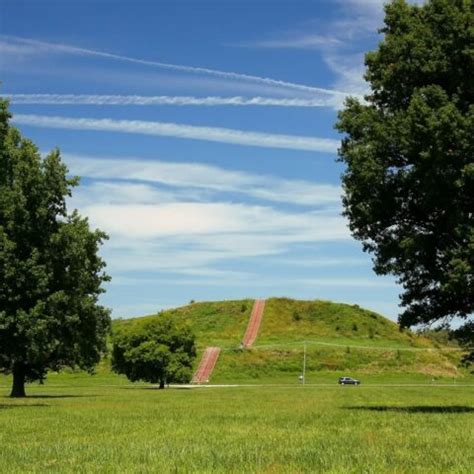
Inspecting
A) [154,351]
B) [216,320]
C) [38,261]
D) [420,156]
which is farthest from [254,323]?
[420,156]

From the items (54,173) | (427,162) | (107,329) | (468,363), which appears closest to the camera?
(427,162)

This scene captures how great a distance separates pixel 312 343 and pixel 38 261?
93.7 metres

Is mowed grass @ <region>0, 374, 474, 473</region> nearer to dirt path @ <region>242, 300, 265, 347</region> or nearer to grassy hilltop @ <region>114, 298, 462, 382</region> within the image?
grassy hilltop @ <region>114, 298, 462, 382</region>

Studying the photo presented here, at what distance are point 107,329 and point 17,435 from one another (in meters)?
36.0

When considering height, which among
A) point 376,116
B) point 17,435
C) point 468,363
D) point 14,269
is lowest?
point 17,435

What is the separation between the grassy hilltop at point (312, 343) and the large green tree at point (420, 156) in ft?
259

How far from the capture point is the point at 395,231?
102 ft

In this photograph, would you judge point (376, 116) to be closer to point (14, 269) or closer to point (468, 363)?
point (468, 363)

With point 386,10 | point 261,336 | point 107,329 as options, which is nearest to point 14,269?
point 107,329

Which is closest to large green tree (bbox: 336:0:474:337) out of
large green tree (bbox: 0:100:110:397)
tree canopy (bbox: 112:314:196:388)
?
large green tree (bbox: 0:100:110:397)

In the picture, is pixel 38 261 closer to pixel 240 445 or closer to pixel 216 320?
pixel 240 445

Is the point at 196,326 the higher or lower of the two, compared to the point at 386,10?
lower

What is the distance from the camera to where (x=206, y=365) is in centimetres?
11681

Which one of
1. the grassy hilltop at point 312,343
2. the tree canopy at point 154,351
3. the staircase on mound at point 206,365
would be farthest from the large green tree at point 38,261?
the grassy hilltop at point 312,343
